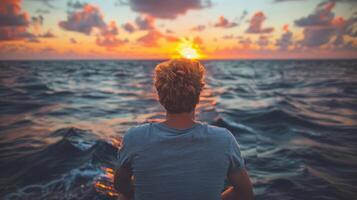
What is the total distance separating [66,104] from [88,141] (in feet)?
28.0

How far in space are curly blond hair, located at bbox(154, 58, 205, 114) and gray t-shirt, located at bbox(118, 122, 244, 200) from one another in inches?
6.7

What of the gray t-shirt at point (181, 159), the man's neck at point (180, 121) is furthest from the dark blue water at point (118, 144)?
the gray t-shirt at point (181, 159)

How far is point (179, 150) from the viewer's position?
2121 millimetres

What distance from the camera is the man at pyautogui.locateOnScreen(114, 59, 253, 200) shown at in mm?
2129

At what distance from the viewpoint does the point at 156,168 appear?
2.15m

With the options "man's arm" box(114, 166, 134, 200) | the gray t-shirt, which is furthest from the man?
"man's arm" box(114, 166, 134, 200)

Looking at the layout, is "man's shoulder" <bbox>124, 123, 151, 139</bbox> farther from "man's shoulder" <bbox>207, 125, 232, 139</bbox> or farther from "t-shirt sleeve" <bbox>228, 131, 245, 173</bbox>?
"t-shirt sleeve" <bbox>228, 131, 245, 173</bbox>

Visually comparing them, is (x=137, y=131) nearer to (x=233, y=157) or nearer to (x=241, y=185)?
(x=233, y=157)

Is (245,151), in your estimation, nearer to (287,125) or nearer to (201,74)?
(287,125)

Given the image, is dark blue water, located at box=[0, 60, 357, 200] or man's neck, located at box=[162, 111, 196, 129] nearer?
man's neck, located at box=[162, 111, 196, 129]

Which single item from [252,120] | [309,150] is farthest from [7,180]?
[252,120]

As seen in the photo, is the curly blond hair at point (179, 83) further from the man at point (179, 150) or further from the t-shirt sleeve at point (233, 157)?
the t-shirt sleeve at point (233, 157)

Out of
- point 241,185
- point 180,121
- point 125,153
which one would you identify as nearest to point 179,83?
point 180,121

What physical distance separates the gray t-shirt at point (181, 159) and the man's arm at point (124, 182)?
0.17m
